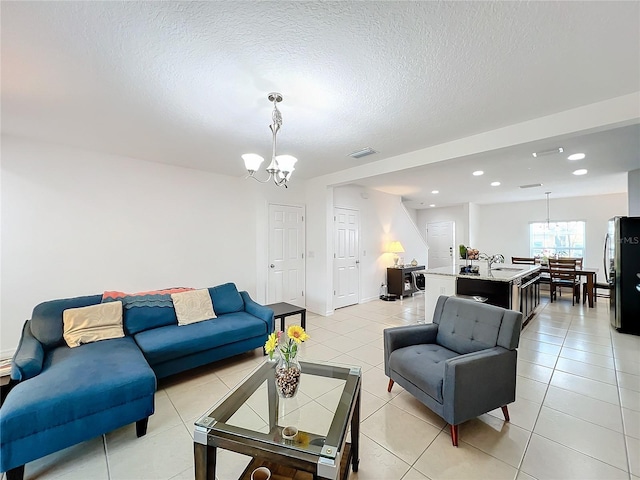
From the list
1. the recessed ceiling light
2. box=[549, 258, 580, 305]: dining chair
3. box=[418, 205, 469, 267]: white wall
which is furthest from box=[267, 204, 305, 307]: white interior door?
box=[418, 205, 469, 267]: white wall

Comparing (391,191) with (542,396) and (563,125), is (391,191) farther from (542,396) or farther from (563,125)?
(542,396)

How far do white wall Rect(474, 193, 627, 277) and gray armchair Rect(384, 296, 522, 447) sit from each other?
274 inches

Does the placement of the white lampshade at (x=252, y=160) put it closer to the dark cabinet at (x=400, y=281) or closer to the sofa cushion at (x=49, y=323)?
the sofa cushion at (x=49, y=323)

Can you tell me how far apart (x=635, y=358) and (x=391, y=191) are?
4.60 metres

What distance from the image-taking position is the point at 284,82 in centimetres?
197

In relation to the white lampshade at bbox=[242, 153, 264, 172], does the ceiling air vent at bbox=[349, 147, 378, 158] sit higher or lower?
higher

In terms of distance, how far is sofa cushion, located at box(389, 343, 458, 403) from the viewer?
76.2 inches

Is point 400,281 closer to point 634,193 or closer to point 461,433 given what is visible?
point 634,193

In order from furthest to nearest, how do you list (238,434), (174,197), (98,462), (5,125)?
(174,197), (5,125), (98,462), (238,434)

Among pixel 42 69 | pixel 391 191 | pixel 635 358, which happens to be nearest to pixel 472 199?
pixel 391 191

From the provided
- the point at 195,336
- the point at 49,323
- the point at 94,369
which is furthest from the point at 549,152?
the point at 49,323

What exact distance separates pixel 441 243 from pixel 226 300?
764 cm

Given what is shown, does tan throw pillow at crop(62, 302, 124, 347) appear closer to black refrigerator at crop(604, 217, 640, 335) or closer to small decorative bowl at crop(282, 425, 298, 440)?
small decorative bowl at crop(282, 425, 298, 440)

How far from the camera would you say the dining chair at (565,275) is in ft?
18.2
